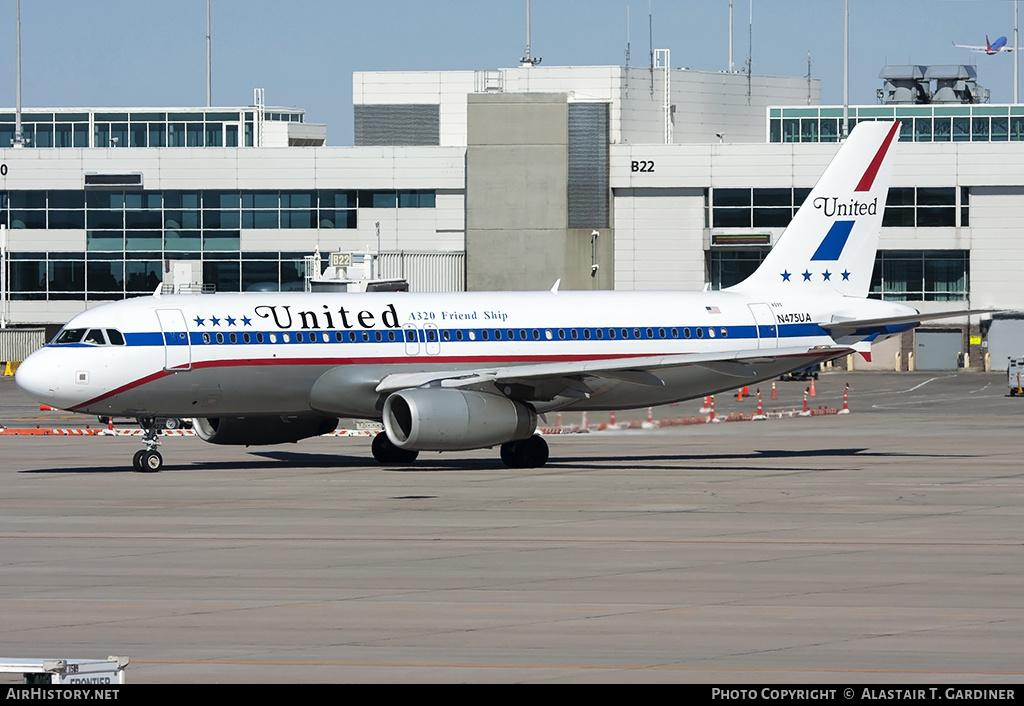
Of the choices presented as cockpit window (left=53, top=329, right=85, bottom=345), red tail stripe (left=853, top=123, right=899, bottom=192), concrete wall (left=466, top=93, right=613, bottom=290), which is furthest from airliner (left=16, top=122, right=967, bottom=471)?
concrete wall (left=466, top=93, right=613, bottom=290)

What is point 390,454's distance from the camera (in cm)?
3762

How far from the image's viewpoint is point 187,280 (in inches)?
3029

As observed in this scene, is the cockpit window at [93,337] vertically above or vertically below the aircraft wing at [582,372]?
above

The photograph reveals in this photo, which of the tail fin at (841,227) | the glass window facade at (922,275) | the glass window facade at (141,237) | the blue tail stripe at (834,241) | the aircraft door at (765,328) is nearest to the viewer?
the aircraft door at (765,328)

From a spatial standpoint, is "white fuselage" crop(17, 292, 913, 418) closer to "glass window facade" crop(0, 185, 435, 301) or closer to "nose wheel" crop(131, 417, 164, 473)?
"nose wheel" crop(131, 417, 164, 473)

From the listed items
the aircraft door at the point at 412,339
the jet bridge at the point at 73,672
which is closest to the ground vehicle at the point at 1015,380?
the aircraft door at the point at 412,339

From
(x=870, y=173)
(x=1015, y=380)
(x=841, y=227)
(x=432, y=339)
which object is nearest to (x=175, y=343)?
(x=432, y=339)

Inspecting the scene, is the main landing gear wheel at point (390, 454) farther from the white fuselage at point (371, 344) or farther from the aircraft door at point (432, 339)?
the aircraft door at point (432, 339)

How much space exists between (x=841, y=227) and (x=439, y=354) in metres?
12.4

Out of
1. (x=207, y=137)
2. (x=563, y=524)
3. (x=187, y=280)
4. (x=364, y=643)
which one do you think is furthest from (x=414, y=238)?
(x=364, y=643)

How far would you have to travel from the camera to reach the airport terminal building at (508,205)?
92.1 meters

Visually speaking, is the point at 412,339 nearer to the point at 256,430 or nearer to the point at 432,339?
the point at 432,339

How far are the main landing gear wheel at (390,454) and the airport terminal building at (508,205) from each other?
49506 millimetres

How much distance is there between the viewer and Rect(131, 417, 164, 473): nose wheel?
35.3 m
